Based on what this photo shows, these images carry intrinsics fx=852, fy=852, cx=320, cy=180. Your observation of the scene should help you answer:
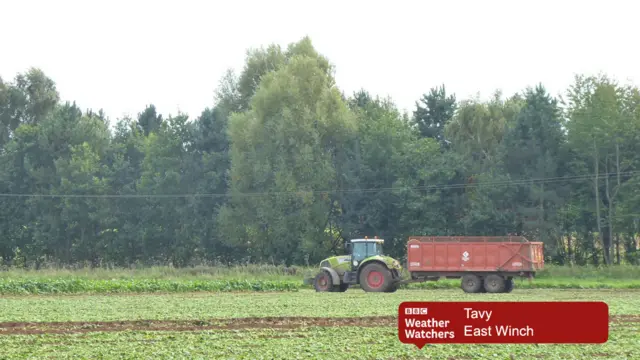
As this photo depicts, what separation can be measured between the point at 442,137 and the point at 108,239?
29.1m

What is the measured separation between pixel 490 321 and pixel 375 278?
889 inches

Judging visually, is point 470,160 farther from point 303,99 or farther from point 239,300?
point 239,300

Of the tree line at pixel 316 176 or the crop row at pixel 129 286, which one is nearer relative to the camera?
the crop row at pixel 129 286

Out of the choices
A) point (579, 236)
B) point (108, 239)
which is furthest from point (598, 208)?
point (108, 239)

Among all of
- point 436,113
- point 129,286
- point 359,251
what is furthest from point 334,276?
point 436,113

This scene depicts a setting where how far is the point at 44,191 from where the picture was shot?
7194cm

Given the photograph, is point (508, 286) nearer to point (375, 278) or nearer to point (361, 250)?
point (375, 278)

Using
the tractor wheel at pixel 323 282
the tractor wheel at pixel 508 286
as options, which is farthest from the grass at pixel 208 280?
the tractor wheel at pixel 508 286

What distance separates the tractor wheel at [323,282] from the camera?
36.2 meters

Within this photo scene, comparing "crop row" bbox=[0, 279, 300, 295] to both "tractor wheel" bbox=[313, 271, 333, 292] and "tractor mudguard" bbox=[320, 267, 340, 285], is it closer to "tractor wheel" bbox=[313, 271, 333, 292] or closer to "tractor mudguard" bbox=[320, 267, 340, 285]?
"tractor wheel" bbox=[313, 271, 333, 292]

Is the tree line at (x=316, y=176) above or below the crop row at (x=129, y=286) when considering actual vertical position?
above

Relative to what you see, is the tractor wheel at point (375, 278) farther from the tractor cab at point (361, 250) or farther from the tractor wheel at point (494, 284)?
the tractor wheel at point (494, 284)

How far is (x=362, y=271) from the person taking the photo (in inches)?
1387

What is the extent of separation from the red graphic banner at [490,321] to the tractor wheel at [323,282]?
919 inches
